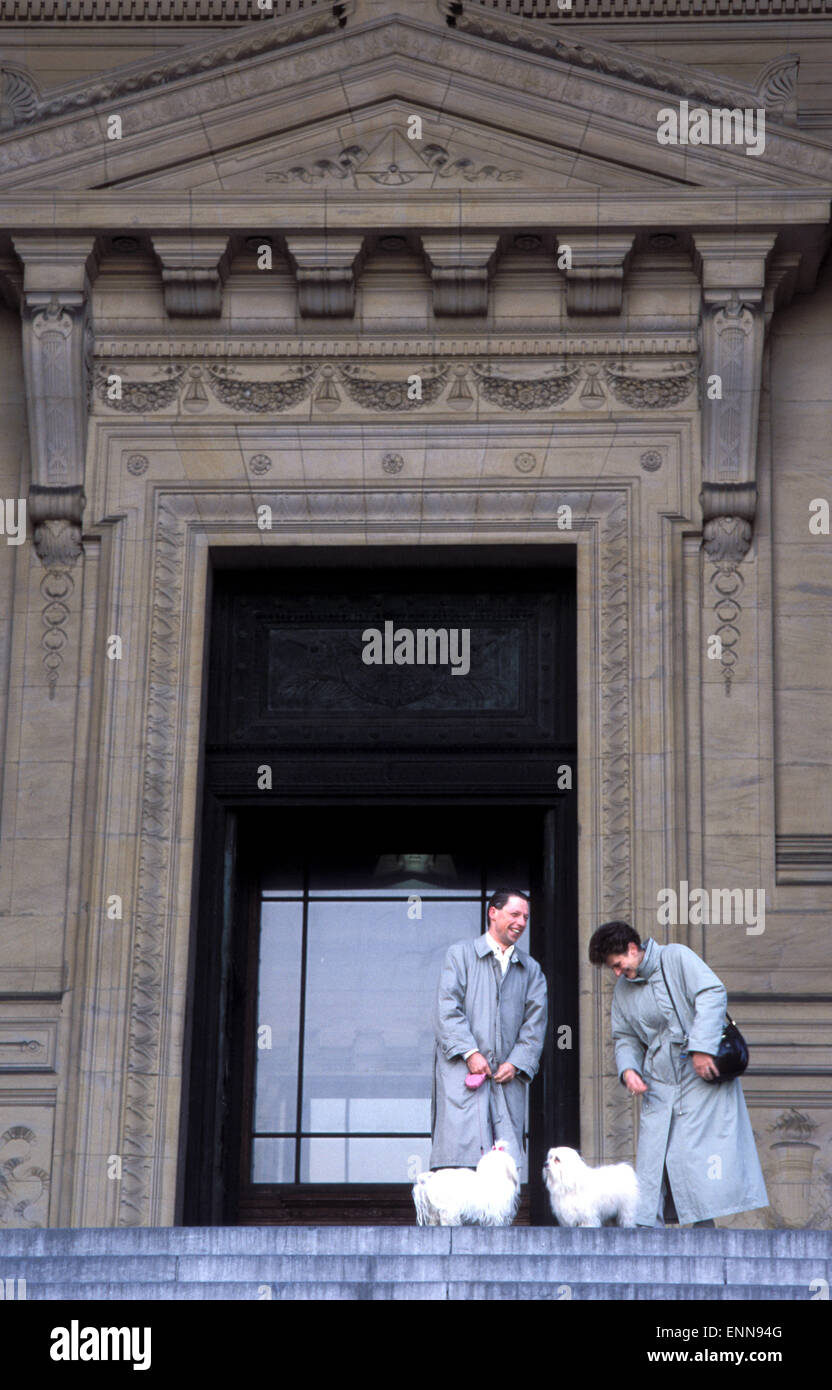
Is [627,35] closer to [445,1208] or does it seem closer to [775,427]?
[775,427]

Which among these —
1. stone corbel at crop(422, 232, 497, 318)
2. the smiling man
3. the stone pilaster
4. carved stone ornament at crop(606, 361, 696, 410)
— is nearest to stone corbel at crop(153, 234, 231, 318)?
stone corbel at crop(422, 232, 497, 318)

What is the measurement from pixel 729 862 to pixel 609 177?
479 centimetres

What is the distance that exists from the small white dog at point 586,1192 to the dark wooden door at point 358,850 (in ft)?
12.8

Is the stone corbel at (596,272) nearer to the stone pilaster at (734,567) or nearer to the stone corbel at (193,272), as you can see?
A: the stone pilaster at (734,567)

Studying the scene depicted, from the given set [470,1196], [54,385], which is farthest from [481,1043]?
[54,385]

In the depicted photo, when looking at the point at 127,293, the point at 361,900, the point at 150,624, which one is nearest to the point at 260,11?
the point at 127,293

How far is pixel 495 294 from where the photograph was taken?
1630 centimetres

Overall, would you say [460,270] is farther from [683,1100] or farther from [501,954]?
[683,1100]

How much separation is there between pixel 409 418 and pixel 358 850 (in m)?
3.00

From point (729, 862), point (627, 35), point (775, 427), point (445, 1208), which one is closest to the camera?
point (445, 1208)

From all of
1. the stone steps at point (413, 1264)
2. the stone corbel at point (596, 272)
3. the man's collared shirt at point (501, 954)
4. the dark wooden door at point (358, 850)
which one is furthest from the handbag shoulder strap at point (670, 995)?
the stone corbel at point (596, 272)

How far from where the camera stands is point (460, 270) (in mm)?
16062

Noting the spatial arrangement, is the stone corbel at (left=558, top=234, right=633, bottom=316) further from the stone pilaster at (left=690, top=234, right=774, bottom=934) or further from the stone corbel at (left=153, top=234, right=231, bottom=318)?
the stone corbel at (left=153, top=234, right=231, bottom=318)

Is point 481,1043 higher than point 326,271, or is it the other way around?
point 326,271
